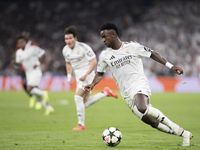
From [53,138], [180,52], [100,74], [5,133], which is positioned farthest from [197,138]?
[180,52]

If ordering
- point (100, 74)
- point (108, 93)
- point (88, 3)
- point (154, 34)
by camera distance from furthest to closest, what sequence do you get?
point (88, 3)
point (154, 34)
point (108, 93)
point (100, 74)

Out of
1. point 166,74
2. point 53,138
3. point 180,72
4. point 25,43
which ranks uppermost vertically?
point 166,74

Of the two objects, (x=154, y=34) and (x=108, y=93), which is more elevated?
(x=154, y=34)

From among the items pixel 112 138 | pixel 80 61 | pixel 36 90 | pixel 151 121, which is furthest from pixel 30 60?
pixel 151 121

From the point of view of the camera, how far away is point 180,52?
1144 inches

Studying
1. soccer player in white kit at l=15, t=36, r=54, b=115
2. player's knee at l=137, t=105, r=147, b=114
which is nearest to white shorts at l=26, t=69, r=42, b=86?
soccer player in white kit at l=15, t=36, r=54, b=115

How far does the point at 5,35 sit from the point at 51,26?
446 cm

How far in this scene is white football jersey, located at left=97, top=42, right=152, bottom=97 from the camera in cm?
638

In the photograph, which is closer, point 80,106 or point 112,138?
point 112,138

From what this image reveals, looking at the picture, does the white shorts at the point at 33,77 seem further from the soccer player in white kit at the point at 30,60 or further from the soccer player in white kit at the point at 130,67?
the soccer player in white kit at the point at 130,67

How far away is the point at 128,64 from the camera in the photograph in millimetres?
6410

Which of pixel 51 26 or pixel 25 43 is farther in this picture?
pixel 51 26

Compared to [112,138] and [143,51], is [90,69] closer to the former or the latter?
[143,51]

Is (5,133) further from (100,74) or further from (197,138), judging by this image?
(197,138)
